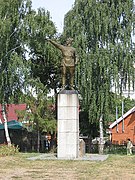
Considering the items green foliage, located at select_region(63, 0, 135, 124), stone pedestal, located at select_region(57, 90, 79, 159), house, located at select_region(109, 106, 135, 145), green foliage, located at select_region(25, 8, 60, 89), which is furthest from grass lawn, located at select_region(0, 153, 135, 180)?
house, located at select_region(109, 106, 135, 145)

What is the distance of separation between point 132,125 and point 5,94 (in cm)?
2017

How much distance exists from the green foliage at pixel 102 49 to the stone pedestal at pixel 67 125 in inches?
307

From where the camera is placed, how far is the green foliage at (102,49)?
83.8ft

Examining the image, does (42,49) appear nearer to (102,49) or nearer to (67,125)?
(102,49)

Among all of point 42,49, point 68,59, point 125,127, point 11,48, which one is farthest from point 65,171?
point 125,127

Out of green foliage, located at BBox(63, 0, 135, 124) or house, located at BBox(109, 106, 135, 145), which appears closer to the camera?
green foliage, located at BBox(63, 0, 135, 124)

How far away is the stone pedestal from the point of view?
1759cm

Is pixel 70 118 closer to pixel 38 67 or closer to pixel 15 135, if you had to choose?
pixel 38 67

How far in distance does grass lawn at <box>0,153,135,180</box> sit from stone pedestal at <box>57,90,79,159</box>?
53.9 inches

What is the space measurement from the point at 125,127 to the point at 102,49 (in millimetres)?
19768

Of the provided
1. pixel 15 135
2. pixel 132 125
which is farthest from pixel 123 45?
pixel 132 125

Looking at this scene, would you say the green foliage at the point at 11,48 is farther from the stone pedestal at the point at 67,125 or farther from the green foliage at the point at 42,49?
the stone pedestal at the point at 67,125

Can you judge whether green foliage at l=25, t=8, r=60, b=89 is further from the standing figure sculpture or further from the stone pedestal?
the stone pedestal

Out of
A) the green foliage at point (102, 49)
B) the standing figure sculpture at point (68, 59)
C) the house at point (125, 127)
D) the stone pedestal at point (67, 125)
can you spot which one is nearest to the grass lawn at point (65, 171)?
the stone pedestal at point (67, 125)
